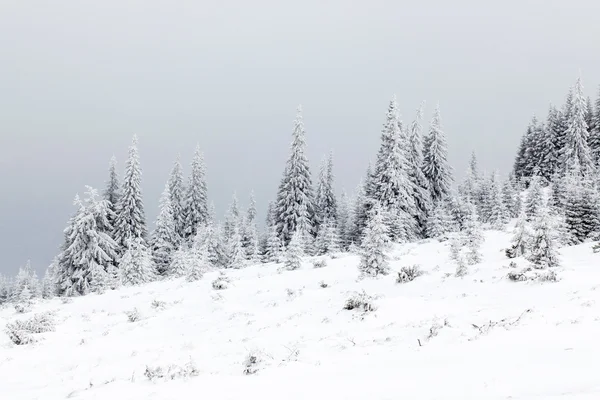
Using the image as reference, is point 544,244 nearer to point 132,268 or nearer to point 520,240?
point 520,240

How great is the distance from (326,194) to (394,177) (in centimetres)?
1620

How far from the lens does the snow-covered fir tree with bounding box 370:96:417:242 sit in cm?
3870

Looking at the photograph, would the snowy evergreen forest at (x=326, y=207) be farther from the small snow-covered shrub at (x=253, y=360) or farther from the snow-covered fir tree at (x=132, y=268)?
the small snow-covered shrub at (x=253, y=360)

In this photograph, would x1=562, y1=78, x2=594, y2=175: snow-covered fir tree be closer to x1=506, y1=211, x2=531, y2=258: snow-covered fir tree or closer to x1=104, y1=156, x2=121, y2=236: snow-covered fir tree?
x1=506, y1=211, x2=531, y2=258: snow-covered fir tree

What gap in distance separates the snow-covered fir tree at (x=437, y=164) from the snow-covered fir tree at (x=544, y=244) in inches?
1285

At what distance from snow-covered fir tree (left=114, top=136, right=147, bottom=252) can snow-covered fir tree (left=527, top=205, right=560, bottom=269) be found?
39.7 m

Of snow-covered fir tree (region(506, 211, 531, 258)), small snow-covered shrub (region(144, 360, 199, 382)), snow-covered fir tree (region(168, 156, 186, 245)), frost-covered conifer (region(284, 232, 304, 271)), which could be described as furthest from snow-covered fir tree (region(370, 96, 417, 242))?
small snow-covered shrub (region(144, 360, 199, 382))

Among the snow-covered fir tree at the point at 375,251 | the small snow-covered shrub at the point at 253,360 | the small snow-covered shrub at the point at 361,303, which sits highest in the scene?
the snow-covered fir tree at the point at 375,251

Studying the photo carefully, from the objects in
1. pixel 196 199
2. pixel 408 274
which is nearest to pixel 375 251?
pixel 408 274

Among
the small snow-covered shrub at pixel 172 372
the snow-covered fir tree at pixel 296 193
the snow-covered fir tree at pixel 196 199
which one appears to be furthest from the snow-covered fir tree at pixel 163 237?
the small snow-covered shrub at pixel 172 372

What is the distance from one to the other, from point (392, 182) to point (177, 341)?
103ft

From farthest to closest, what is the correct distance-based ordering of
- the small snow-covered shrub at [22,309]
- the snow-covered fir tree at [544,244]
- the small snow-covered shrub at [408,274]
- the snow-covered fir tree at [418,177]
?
1. the snow-covered fir tree at [418,177]
2. the small snow-covered shrub at [22,309]
3. the small snow-covered shrub at [408,274]
4. the snow-covered fir tree at [544,244]

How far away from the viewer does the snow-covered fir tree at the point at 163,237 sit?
48469mm

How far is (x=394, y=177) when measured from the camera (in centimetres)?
3922
